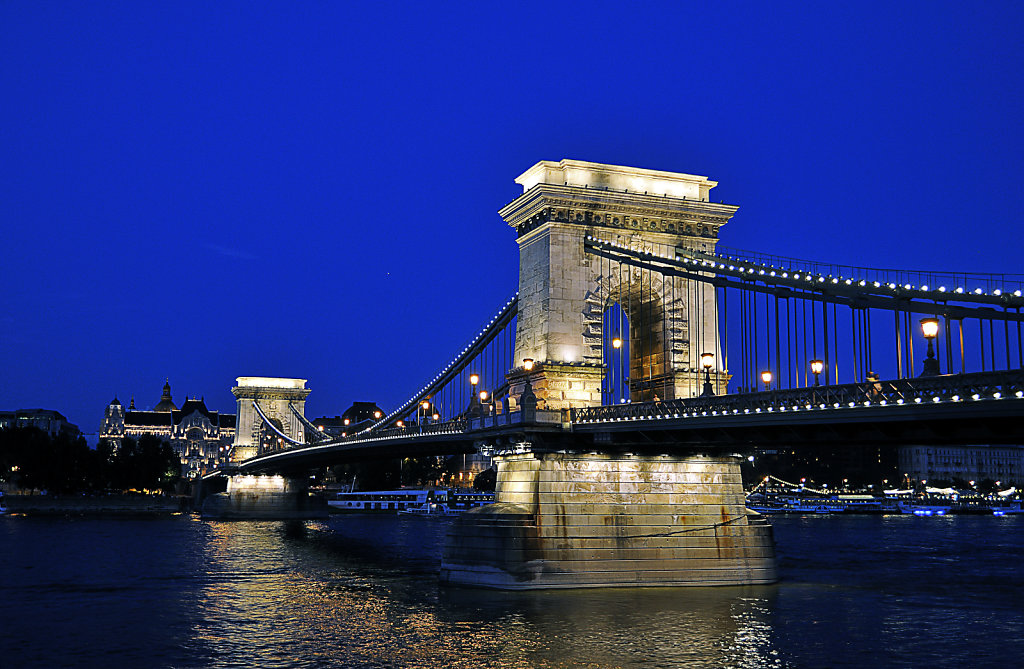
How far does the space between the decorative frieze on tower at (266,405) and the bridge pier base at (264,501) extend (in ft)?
76.2

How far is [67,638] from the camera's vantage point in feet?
98.7

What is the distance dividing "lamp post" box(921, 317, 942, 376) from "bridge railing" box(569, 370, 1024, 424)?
30 cm

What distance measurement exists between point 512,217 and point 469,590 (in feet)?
54.1

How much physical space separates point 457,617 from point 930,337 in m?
16.4

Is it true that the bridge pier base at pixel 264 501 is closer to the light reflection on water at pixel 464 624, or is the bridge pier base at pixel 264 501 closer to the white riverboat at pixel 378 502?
the white riverboat at pixel 378 502

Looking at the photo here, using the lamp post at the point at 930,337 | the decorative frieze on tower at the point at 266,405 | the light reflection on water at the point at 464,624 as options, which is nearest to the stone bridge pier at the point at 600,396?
the light reflection on water at the point at 464,624

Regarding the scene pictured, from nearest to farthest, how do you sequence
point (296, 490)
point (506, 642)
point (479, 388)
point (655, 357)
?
point (506, 642), point (655, 357), point (479, 388), point (296, 490)

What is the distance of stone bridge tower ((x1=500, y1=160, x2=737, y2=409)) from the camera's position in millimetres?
42750

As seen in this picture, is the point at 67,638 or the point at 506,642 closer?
the point at 506,642

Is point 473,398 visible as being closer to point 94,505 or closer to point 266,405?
point 94,505

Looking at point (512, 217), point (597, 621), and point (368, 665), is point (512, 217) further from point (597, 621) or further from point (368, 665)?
point (368, 665)

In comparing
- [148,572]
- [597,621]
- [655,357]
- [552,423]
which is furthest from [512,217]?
[148,572]

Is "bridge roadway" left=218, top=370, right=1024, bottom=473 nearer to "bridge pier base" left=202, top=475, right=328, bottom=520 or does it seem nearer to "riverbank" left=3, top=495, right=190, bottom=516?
"bridge pier base" left=202, top=475, right=328, bottom=520

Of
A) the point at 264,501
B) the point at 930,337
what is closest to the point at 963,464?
the point at 264,501
